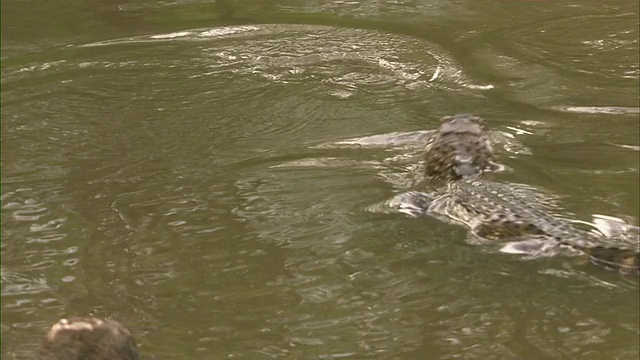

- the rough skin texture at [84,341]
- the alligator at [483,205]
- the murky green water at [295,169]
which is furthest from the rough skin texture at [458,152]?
the rough skin texture at [84,341]

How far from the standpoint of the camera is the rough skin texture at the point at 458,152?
6.02m

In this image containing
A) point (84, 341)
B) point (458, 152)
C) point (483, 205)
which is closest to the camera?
point (84, 341)

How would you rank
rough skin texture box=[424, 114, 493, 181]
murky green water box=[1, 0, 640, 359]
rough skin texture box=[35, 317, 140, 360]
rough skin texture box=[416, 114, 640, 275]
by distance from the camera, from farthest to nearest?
rough skin texture box=[424, 114, 493, 181] → rough skin texture box=[416, 114, 640, 275] → murky green water box=[1, 0, 640, 359] → rough skin texture box=[35, 317, 140, 360]

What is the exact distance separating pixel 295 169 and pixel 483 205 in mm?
1130

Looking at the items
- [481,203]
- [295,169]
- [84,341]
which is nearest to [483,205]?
[481,203]

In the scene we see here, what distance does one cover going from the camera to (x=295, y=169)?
240 inches

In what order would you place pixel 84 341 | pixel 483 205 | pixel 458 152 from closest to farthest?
pixel 84 341, pixel 483 205, pixel 458 152

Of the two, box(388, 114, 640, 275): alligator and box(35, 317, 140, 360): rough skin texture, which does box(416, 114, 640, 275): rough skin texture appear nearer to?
box(388, 114, 640, 275): alligator

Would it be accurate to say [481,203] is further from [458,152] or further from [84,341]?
[84,341]

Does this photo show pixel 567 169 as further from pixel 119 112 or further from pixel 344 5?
pixel 344 5

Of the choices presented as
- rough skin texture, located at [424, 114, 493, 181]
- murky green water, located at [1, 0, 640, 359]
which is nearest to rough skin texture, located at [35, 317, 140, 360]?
murky green water, located at [1, 0, 640, 359]

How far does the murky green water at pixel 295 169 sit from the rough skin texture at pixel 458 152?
0.21 metres

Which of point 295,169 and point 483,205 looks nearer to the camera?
point 483,205

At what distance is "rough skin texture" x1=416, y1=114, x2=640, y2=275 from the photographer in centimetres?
496
